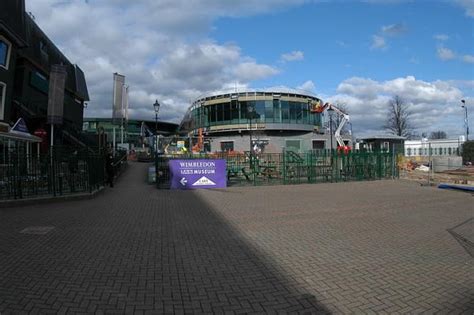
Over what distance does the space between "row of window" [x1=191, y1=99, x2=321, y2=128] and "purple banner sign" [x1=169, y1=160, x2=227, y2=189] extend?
142 feet

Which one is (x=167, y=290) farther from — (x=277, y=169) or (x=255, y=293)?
(x=277, y=169)

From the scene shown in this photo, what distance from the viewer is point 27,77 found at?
103ft

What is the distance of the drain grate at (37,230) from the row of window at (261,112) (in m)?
54.5

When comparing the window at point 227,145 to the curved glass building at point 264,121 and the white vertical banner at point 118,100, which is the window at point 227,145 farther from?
the white vertical banner at point 118,100

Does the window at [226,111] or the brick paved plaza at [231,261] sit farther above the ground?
the window at [226,111]

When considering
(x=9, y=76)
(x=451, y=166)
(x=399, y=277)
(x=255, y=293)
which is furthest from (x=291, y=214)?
(x=451, y=166)

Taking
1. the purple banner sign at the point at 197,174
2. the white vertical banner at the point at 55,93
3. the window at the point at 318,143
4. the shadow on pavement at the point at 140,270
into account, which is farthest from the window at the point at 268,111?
the shadow on pavement at the point at 140,270

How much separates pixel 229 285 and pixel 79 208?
27.5 ft

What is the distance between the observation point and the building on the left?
25.4 meters

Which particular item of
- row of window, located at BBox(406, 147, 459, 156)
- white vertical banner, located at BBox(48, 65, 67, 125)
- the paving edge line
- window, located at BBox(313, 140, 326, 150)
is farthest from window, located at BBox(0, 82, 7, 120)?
row of window, located at BBox(406, 147, 459, 156)

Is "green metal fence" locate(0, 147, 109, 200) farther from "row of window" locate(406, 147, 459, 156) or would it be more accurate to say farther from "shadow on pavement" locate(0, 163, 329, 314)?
"row of window" locate(406, 147, 459, 156)

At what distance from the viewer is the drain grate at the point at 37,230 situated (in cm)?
863

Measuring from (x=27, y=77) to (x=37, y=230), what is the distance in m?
26.6

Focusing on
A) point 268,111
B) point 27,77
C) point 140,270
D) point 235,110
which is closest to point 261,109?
point 268,111
